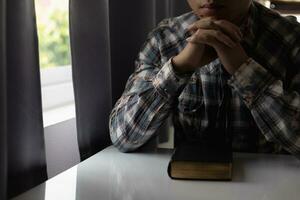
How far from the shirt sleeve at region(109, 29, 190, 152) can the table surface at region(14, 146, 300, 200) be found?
58mm

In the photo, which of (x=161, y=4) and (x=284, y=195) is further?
(x=161, y=4)

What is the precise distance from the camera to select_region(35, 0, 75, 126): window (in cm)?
127

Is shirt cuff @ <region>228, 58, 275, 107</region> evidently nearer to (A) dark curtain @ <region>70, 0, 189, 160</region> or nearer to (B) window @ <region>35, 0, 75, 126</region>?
(A) dark curtain @ <region>70, 0, 189, 160</region>

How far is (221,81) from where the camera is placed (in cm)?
110

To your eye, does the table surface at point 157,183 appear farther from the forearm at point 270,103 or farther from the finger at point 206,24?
the finger at point 206,24

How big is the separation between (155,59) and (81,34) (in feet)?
0.75

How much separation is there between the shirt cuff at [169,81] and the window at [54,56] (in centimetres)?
35

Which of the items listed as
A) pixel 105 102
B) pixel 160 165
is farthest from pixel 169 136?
pixel 160 165

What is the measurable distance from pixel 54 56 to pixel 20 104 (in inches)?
20.0

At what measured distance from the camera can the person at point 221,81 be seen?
0.94 meters

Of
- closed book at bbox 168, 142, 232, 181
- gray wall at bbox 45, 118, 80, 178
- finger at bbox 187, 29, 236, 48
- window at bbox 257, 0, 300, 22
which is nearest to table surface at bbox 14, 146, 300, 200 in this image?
closed book at bbox 168, 142, 232, 181

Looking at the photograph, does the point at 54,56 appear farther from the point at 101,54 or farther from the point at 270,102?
the point at 270,102

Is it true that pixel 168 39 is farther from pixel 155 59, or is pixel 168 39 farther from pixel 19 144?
pixel 19 144

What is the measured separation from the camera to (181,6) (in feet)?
5.63
